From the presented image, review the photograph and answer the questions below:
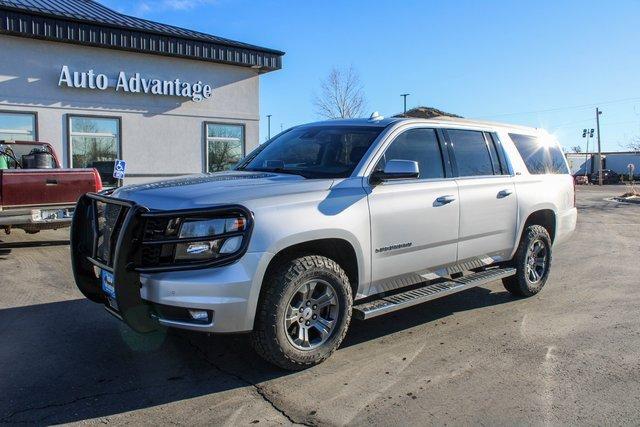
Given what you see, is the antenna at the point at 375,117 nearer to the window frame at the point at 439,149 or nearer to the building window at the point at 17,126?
the window frame at the point at 439,149

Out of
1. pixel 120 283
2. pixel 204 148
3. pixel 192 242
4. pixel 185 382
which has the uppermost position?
pixel 204 148

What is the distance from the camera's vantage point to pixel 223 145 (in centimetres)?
1739

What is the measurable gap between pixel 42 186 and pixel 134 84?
23.9 feet

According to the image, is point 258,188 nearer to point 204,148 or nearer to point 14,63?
point 14,63

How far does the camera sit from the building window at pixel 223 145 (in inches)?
672

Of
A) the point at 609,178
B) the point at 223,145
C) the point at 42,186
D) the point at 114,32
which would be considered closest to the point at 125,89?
the point at 114,32

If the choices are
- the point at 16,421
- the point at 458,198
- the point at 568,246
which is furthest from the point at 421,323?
the point at 568,246

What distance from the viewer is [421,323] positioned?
5430 mm

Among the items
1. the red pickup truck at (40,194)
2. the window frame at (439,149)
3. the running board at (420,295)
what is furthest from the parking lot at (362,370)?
the red pickup truck at (40,194)

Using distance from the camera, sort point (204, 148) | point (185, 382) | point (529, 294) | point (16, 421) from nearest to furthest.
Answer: point (16, 421), point (185, 382), point (529, 294), point (204, 148)

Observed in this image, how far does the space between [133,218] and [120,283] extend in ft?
1.45

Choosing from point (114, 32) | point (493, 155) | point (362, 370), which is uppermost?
point (114, 32)

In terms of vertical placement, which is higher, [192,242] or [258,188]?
[258,188]

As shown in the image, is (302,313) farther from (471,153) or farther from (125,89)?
(125,89)
